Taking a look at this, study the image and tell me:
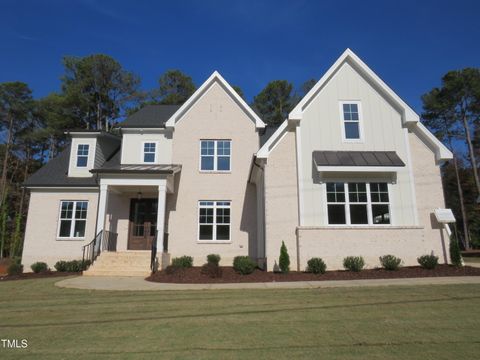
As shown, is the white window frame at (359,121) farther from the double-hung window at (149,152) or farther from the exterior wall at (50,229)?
the exterior wall at (50,229)

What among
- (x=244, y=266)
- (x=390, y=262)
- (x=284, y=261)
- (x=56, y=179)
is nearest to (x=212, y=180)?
(x=244, y=266)

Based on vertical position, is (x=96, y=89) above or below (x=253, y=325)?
above

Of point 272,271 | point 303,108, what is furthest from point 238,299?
point 303,108

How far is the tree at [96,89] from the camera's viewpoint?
34438mm

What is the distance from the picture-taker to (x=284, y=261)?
1227 cm

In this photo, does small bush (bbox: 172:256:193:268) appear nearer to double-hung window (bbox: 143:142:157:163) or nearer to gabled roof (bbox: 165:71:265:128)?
double-hung window (bbox: 143:142:157:163)

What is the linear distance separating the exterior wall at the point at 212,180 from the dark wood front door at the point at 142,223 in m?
1.18

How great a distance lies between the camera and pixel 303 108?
14188 mm

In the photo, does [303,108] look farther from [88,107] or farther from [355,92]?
[88,107]

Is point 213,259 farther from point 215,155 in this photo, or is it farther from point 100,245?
point 215,155

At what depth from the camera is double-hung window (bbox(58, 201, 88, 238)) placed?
17250 millimetres

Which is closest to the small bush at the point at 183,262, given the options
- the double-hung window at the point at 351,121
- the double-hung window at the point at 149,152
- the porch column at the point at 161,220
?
the porch column at the point at 161,220

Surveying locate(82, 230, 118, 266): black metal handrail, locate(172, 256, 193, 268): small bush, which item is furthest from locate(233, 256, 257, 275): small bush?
locate(82, 230, 118, 266): black metal handrail

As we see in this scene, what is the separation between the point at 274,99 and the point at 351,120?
26291mm
